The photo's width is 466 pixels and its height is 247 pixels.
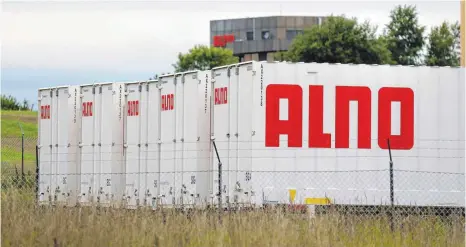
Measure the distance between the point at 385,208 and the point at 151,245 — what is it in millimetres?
7847

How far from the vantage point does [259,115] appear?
2095 cm

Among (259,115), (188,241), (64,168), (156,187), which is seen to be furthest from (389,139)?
(64,168)

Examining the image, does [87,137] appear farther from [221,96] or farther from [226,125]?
[226,125]

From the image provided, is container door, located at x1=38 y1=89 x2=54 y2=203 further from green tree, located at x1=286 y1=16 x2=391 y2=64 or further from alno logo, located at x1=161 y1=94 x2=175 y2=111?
green tree, located at x1=286 y1=16 x2=391 y2=64

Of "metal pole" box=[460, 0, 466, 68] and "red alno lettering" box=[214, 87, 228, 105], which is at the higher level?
"metal pole" box=[460, 0, 466, 68]

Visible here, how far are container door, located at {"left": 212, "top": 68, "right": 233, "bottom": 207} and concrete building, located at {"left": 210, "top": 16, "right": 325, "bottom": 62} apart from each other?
338 feet

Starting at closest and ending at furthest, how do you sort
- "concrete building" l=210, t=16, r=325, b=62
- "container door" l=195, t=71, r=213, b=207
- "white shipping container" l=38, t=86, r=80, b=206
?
"container door" l=195, t=71, r=213, b=207
"white shipping container" l=38, t=86, r=80, b=206
"concrete building" l=210, t=16, r=325, b=62

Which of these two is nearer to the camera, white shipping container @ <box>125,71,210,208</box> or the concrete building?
white shipping container @ <box>125,71,210,208</box>

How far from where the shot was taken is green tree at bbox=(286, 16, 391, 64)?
70562mm

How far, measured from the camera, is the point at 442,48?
254 feet

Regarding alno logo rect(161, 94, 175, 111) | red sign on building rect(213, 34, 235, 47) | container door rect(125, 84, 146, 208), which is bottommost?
container door rect(125, 84, 146, 208)

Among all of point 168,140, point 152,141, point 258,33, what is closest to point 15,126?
point 152,141

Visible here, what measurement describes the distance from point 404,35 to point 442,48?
329 centimetres

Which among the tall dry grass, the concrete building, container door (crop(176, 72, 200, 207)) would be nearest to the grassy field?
container door (crop(176, 72, 200, 207))
